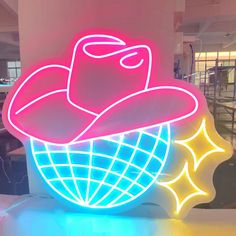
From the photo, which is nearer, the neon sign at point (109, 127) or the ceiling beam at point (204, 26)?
the neon sign at point (109, 127)

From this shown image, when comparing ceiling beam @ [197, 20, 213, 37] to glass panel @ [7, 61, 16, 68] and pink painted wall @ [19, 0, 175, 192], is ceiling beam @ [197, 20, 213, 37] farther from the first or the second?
glass panel @ [7, 61, 16, 68]

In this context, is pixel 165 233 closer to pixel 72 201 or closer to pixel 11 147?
pixel 72 201

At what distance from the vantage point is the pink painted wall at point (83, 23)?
5.66ft

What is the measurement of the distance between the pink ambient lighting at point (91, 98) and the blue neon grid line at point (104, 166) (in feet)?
0.20

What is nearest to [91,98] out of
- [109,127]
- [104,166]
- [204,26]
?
[109,127]

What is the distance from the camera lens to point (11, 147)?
5000mm

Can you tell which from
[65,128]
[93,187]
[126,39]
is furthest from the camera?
[65,128]

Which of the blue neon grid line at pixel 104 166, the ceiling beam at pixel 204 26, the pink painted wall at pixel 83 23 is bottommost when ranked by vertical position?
the blue neon grid line at pixel 104 166

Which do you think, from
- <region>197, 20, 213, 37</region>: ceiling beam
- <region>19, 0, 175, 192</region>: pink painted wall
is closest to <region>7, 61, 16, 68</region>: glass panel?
<region>197, 20, 213, 37</region>: ceiling beam

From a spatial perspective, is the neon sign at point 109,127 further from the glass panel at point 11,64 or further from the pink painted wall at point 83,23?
the glass panel at point 11,64

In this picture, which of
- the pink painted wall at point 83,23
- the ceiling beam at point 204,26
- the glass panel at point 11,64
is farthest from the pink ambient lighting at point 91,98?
the glass panel at point 11,64

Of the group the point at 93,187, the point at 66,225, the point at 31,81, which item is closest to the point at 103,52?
the point at 31,81

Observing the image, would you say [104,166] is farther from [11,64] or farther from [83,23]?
[11,64]

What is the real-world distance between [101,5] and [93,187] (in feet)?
3.48
